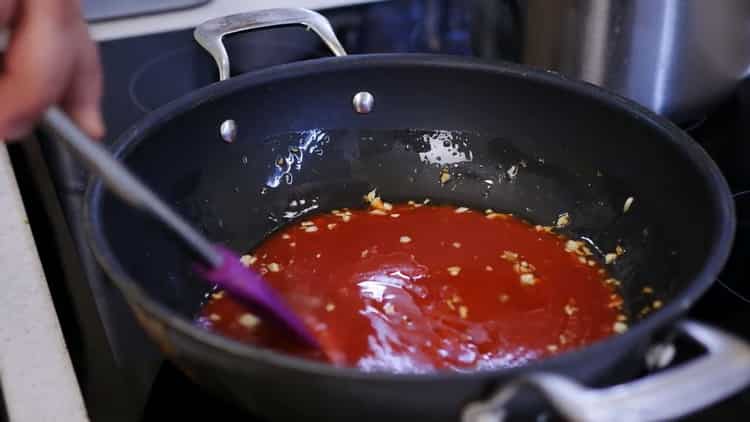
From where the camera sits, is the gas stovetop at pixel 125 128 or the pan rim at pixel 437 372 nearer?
the pan rim at pixel 437 372

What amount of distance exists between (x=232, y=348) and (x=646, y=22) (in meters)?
0.63

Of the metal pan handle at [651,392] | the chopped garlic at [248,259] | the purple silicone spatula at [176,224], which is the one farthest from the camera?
the chopped garlic at [248,259]

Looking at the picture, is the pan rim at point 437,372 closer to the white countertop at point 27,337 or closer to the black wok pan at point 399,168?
the black wok pan at point 399,168

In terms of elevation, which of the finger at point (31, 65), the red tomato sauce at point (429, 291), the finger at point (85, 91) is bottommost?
the red tomato sauce at point (429, 291)

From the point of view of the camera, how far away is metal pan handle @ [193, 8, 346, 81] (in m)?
0.93

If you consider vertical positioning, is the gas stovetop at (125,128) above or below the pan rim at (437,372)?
below

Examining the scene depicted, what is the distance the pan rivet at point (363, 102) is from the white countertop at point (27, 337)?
36cm

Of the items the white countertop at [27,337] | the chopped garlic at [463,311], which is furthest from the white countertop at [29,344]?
the chopped garlic at [463,311]

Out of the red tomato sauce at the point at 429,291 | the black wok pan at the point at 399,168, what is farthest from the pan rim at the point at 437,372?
the red tomato sauce at the point at 429,291

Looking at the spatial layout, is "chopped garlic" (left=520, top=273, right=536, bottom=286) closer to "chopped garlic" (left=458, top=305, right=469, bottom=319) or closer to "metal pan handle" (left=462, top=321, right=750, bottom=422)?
"chopped garlic" (left=458, top=305, right=469, bottom=319)

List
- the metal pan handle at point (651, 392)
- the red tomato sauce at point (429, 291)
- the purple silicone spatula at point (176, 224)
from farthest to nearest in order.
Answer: the red tomato sauce at point (429, 291)
the purple silicone spatula at point (176, 224)
the metal pan handle at point (651, 392)

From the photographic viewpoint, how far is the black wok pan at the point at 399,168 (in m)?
0.62

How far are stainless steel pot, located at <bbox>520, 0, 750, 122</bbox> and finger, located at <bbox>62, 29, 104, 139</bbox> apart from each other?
55 cm

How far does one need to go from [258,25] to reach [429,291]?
1.13ft
